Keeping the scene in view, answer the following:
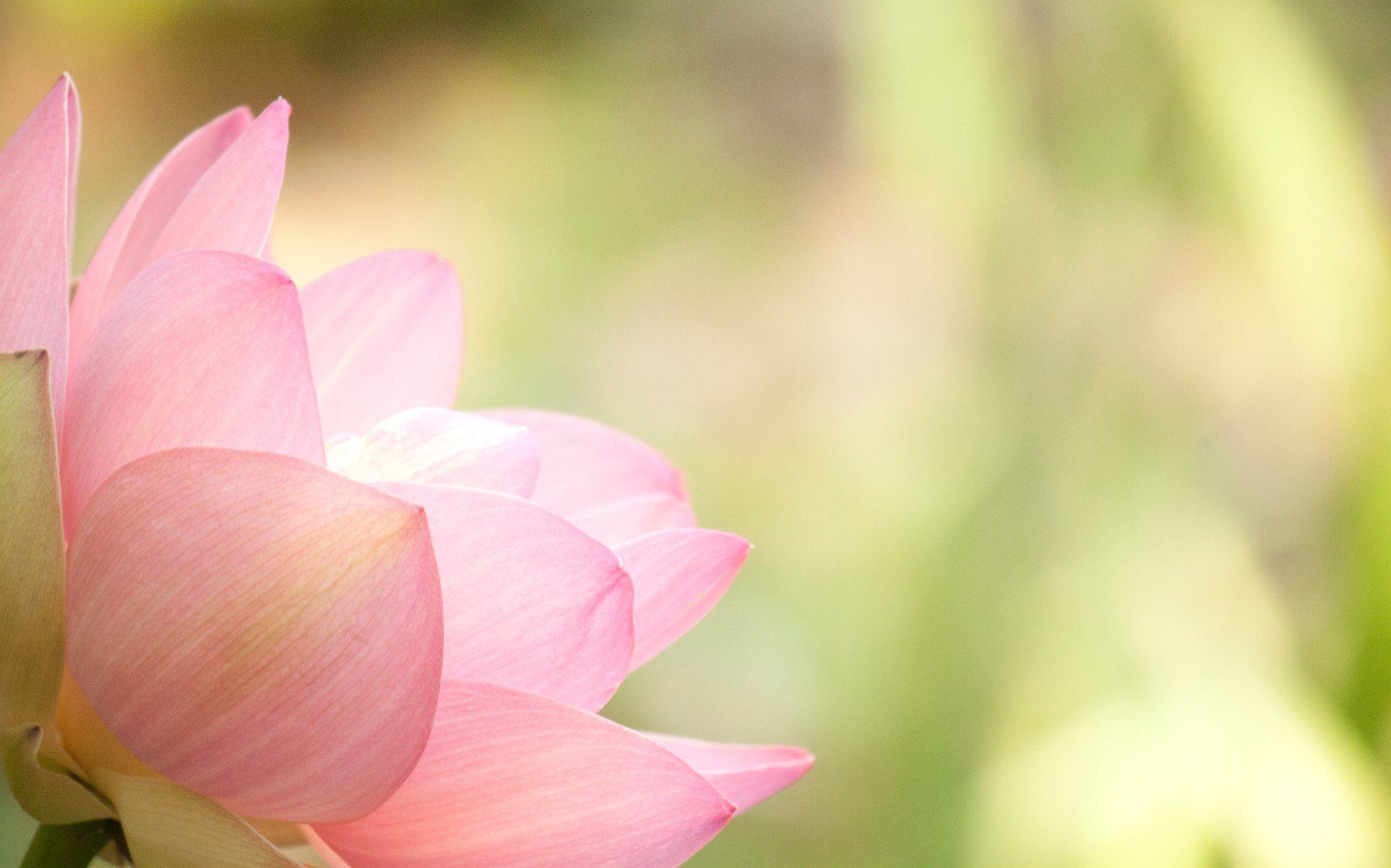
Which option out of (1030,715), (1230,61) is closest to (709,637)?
(1030,715)

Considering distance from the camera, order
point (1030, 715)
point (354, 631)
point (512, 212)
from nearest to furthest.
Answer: point (354, 631)
point (1030, 715)
point (512, 212)

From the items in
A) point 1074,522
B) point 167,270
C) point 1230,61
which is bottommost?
point 1074,522

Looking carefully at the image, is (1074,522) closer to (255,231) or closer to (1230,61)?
(1230,61)

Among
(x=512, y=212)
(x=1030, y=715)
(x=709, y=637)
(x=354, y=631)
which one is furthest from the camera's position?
(x=512, y=212)

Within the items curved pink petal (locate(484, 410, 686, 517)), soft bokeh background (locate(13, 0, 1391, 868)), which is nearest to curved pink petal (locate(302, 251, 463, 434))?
curved pink petal (locate(484, 410, 686, 517))

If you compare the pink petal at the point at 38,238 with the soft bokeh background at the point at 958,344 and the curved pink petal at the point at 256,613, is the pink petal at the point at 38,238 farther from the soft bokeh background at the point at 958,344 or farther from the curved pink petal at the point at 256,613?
the soft bokeh background at the point at 958,344

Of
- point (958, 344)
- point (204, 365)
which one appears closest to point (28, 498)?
point (204, 365)

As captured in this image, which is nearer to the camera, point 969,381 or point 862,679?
point 862,679

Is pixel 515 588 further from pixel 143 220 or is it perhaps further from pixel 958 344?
pixel 958 344
